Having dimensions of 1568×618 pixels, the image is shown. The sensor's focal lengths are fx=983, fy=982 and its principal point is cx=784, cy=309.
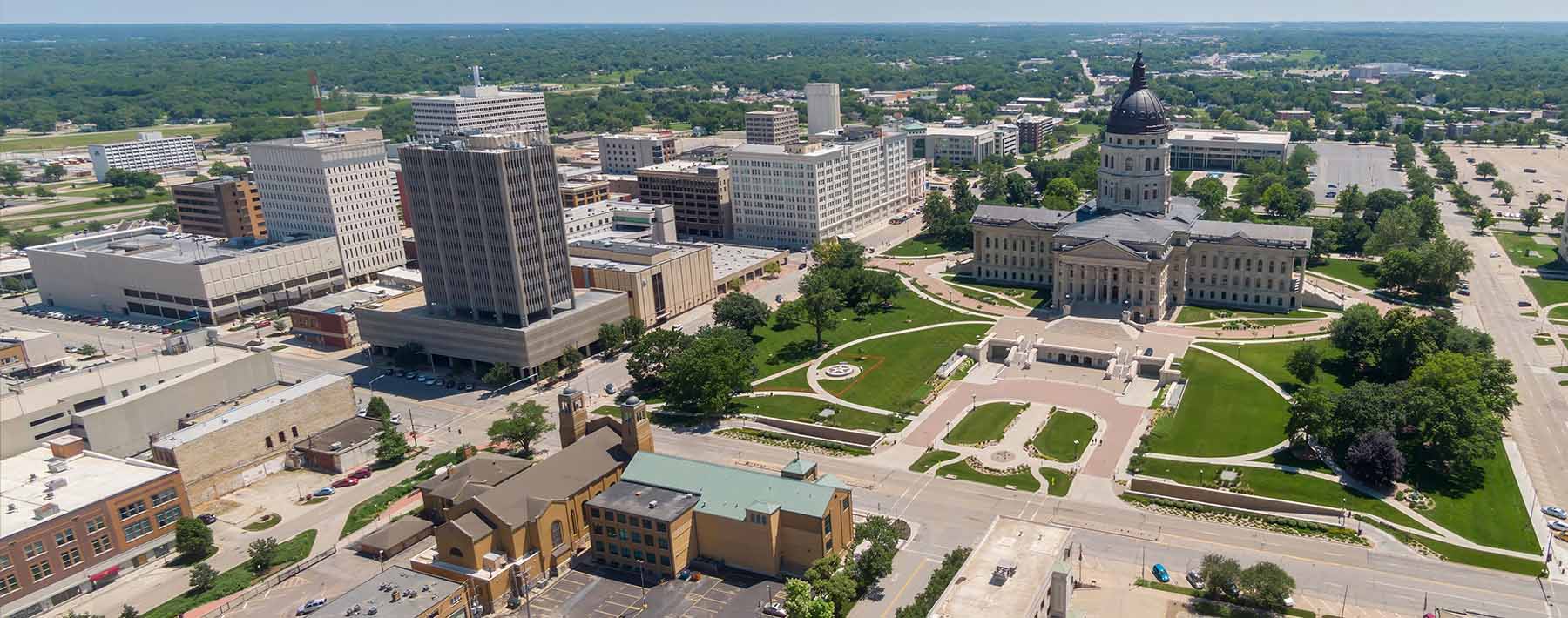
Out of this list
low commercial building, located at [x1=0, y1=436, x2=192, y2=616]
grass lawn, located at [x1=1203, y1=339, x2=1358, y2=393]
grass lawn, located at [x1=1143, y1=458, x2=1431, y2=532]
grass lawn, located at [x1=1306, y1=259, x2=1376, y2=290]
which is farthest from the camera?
grass lawn, located at [x1=1306, y1=259, x2=1376, y2=290]

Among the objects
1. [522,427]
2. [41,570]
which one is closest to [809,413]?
[522,427]

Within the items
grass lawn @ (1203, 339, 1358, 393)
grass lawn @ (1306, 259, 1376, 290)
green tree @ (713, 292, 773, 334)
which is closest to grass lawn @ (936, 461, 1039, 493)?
grass lawn @ (1203, 339, 1358, 393)

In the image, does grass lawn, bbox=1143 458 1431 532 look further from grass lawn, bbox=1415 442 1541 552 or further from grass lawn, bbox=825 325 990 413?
grass lawn, bbox=825 325 990 413

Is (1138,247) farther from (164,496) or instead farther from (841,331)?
(164,496)

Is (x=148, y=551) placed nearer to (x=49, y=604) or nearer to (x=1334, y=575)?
(x=49, y=604)

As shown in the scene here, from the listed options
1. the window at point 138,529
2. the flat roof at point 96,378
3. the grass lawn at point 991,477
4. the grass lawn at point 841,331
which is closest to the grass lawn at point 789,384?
the grass lawn at point 841,331

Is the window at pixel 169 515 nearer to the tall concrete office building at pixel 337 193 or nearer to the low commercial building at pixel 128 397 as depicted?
the low commercial building at pixel 128 397
